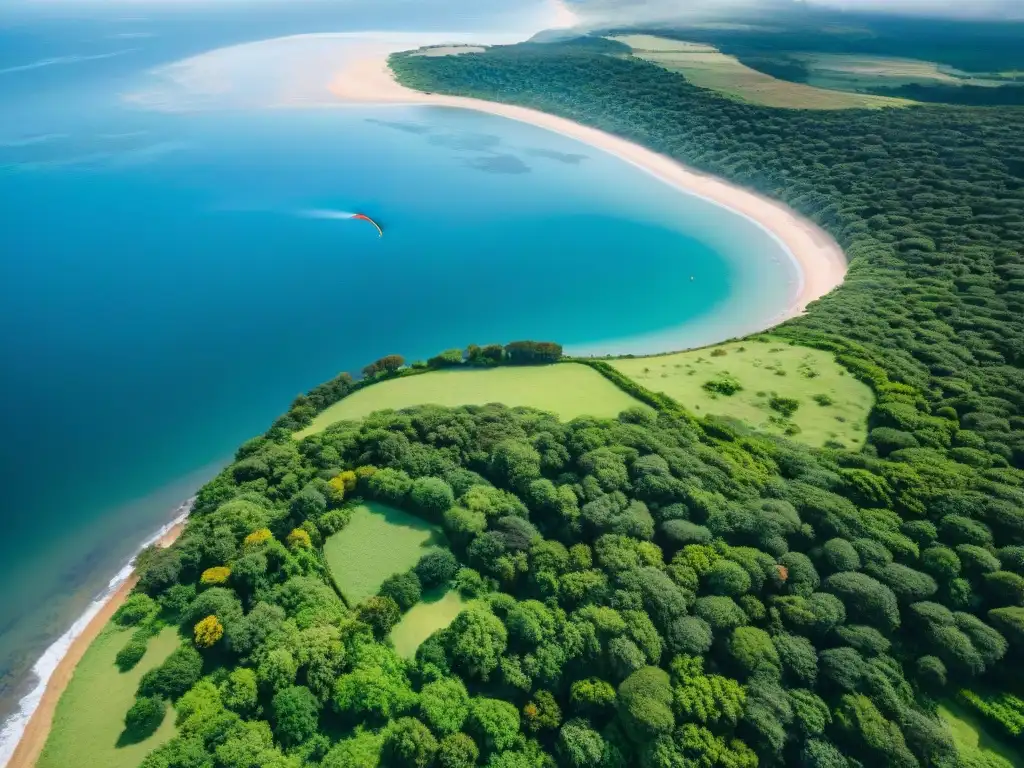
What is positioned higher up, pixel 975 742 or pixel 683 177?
pixel 975 742

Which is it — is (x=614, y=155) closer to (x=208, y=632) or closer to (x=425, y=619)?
(x=425, y=619)

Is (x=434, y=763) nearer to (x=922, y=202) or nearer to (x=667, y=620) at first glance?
(x=667, y=620)

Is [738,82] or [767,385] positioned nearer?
[767,385]

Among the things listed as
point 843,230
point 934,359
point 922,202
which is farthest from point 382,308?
point 922,202

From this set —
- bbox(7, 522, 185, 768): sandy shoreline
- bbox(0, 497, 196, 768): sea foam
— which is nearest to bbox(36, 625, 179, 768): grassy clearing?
bbox(7, 522, 185, 768): sandy shoreline

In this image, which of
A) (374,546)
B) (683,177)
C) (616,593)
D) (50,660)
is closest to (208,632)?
(374,546)

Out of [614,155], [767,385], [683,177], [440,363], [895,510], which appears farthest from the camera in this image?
[614,155]

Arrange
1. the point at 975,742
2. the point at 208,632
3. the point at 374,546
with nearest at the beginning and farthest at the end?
the point at 975,742
the point at 208,632
the point at 374,546

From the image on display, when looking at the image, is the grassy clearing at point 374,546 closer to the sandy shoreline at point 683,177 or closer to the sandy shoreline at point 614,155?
the sandy shoreline at point 614,155
